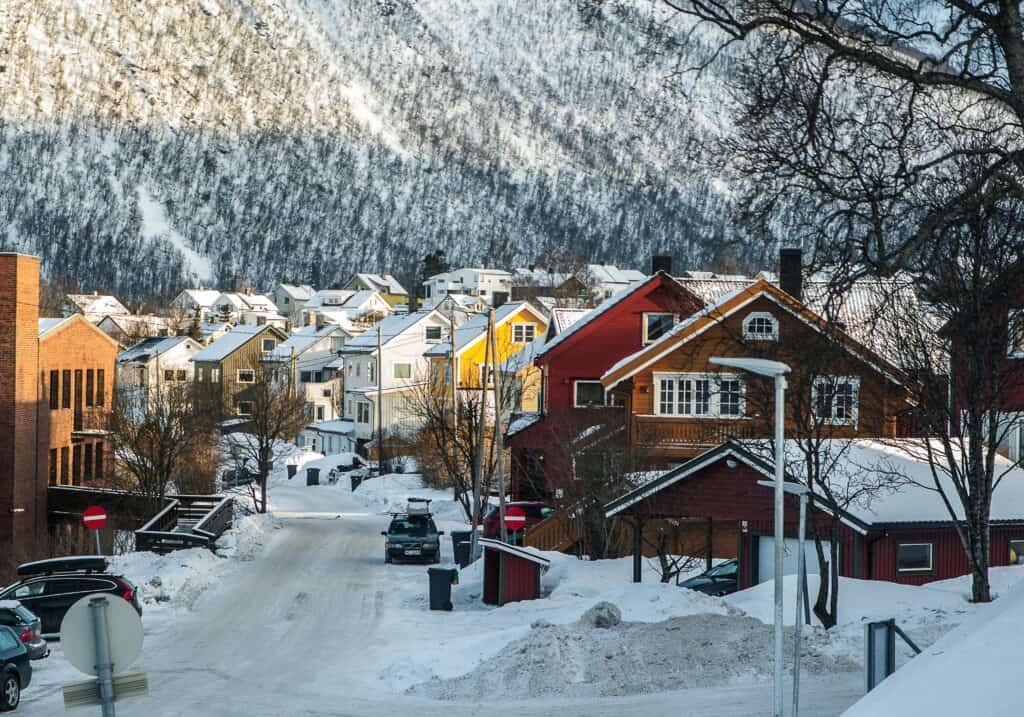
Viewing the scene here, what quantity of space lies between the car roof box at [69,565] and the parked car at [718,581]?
13.9 metres

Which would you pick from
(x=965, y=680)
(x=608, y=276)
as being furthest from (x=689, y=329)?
(x=608, y=276)

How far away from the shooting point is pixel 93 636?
409 inches

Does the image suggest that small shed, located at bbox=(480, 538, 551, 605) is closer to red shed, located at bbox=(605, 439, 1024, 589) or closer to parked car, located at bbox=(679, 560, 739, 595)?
red shed, located at bbox=(605, 439, 1024, 589)

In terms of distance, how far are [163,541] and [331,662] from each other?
16.4 m

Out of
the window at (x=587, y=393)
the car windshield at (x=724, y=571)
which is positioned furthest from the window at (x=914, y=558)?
the window at (x=587, y=393)

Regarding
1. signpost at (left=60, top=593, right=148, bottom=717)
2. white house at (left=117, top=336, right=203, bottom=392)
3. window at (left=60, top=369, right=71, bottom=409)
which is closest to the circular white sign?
signpost at (left=60, top=593, right=148, bottom=717)

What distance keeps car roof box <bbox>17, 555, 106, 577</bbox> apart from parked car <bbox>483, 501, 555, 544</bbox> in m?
13.5

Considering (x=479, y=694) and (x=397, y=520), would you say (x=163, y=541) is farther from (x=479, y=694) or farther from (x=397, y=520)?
(x=479, y=694)

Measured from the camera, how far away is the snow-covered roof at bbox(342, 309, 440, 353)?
279 ft

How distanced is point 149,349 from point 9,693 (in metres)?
97.8

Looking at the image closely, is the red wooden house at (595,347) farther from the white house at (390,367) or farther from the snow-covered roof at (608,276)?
the snow-covered roof at (608,276)

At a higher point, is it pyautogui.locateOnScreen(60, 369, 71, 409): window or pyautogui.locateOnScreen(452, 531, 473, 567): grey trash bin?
pyautogui.locateOnScreen(60, 369, 71, 409): window

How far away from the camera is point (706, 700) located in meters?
18.3

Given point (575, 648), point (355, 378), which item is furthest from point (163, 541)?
point (355, 378)
